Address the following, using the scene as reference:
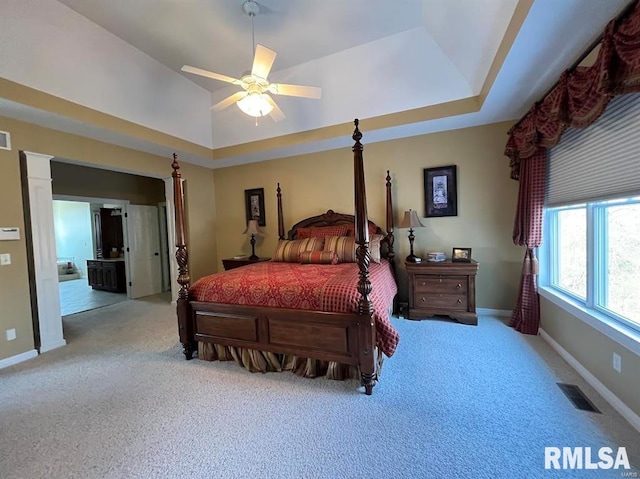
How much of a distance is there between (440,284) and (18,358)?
16.2ft

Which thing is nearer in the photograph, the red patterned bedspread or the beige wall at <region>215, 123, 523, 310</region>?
the red patterned bedspread

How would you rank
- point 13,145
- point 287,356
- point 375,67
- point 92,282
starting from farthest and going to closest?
point 92,282, point 375,67, point 13,145, point 287,356

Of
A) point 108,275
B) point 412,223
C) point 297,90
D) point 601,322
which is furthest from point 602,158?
point 108,275

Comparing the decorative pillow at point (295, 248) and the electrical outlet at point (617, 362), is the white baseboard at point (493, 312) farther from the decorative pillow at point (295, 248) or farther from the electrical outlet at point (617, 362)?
the decorative pillow at point (295, 248)

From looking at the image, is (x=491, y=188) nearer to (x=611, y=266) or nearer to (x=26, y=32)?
(x=611, y=266)

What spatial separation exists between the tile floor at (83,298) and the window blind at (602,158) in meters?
7.22

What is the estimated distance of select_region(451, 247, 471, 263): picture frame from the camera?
3.53 metres

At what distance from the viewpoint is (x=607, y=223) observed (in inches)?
83.2

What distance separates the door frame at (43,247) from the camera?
3.09 m

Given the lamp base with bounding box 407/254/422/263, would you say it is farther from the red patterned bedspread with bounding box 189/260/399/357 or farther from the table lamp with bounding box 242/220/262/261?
the table lamp with bounding box 242/220/262/261

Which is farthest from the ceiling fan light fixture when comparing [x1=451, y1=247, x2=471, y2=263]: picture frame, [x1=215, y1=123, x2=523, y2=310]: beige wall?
[x1=451, y1=247, x2=471, y2=263]: picture frame

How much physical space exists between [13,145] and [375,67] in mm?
4320

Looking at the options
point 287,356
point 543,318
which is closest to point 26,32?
point 287,356

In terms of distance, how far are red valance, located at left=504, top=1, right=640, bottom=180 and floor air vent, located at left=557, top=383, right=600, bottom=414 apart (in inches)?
76.9
